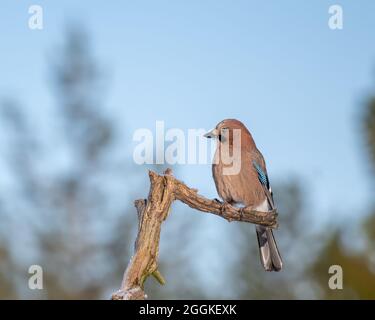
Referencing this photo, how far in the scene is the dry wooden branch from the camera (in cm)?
678

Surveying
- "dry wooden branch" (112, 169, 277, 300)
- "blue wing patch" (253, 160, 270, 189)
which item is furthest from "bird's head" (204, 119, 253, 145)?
"dry wooden branch" (112, 169, 277, 300)

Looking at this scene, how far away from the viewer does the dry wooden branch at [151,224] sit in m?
6.78

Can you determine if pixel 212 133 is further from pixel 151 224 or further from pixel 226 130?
pixel 151 224

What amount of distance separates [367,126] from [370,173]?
2.38m

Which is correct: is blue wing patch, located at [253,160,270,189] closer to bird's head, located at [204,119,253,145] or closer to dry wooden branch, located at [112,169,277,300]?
bird's head, located at [204,119,253,145]

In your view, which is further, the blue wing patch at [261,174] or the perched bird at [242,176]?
the blue wing patch at [261,174]

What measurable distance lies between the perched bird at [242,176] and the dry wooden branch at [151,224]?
1342 mm

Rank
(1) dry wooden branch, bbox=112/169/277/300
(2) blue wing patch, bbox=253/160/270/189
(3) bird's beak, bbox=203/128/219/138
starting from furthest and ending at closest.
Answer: (2) blue wing patch, bbox=253/160/270/189 → (3) bird's beak, bbox=203/128/219/138 → (1) dry wooden branch, bbox=112/169/277/300

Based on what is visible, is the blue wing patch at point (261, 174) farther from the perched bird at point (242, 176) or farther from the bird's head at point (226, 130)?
the bird's head at point (226, 130)

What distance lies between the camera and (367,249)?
87.7ft

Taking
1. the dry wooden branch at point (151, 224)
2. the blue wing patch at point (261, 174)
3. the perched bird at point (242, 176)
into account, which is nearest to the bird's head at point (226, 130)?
the perched bird at point (242, 176)

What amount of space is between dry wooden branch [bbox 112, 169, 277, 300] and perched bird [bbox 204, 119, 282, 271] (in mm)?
1342
